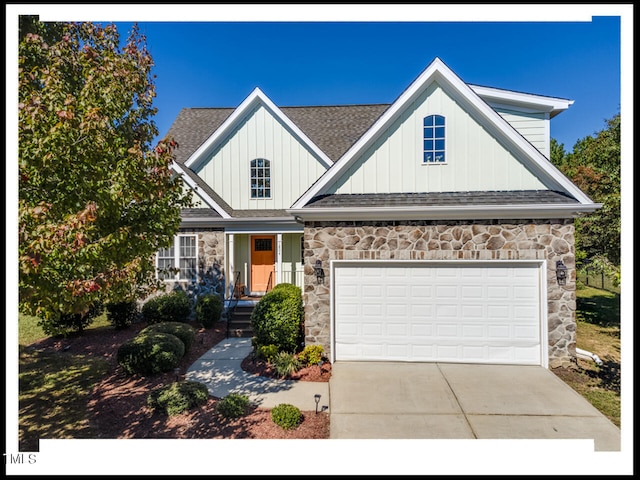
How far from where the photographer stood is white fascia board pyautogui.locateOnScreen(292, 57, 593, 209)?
6820 millimetres

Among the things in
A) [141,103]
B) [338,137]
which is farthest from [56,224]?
[338,137]

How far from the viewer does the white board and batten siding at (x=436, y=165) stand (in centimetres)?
709

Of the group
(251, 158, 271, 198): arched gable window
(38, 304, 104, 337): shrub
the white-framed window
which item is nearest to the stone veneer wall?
(251, 158, 271, 198): arched gable window

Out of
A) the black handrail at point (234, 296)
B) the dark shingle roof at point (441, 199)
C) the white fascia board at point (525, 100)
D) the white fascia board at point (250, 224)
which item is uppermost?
the white fascia board at point (525, 100)

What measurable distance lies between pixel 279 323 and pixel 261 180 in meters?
6.32

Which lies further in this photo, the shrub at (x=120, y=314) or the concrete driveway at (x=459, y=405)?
the shrub at (x=120, y=314)

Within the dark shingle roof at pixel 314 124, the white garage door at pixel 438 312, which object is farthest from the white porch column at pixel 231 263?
the white garage door at pixel 438 312

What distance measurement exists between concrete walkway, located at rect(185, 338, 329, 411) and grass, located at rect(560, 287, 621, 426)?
4879 millimetres

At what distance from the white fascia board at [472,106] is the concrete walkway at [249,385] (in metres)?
3.71

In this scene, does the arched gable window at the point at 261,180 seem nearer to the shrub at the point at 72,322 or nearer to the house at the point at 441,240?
the house at the point at 441,240

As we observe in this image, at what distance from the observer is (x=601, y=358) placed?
7.29 meters

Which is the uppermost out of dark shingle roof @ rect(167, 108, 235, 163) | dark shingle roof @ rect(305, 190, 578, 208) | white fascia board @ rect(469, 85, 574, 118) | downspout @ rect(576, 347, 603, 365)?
dark shingle roof @ rect(167, 108, 235, 163)

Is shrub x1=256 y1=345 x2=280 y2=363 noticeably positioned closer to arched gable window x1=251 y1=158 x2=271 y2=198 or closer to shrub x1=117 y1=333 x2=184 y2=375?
shrub x1=117 y1=333 x2=184 y2=375

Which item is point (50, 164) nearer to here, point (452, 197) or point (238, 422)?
point (238, 422)
